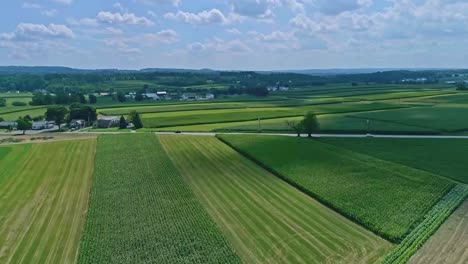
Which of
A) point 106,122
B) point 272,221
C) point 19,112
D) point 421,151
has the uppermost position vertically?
point 272,221

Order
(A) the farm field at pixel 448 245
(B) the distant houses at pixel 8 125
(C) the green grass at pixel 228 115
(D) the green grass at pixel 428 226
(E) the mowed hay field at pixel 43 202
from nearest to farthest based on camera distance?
(A) the farm field at pixel 448 245 < (D) the green grass at pixel 428 226 < (E) the mowed hay field at pixel 43 202 < (C) the green grass at pixel 228 115 < (B) the distant houses at pixel 8 125

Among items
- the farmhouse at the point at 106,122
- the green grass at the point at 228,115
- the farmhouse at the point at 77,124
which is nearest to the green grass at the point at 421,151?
the green grass at the point at 228,115

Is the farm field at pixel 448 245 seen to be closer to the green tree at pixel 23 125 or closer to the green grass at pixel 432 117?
the green grass at pixel 432 117

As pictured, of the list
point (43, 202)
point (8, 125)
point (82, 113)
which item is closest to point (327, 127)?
point (43, 202)

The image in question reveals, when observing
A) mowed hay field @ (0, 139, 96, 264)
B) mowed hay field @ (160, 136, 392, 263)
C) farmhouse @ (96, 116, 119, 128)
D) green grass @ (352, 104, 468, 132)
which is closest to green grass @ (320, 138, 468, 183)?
green grass @ (352, 104, 468, 132)

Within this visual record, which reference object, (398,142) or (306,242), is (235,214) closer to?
(306,242)

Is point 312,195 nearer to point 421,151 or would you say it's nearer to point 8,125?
point 421,151

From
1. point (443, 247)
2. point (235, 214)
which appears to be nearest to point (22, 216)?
point (235, 214)
